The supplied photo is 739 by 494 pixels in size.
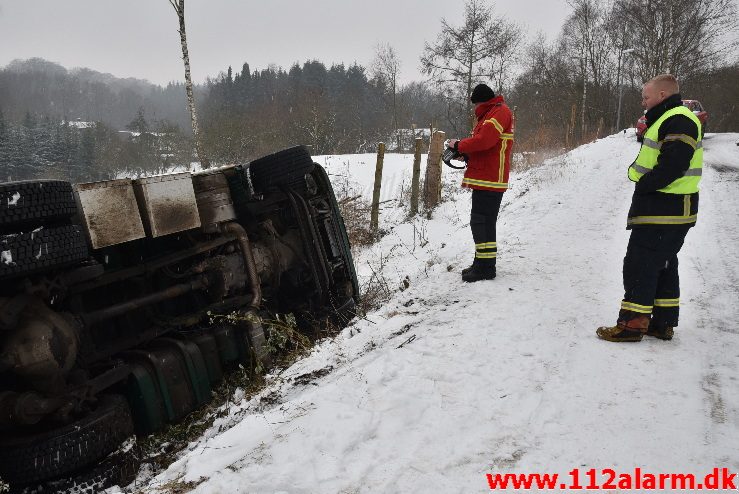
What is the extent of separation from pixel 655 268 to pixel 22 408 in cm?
365

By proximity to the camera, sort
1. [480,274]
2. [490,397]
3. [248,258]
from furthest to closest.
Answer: [480,274], [248,258], [490,397]

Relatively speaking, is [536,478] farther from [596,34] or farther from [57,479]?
[596,34]

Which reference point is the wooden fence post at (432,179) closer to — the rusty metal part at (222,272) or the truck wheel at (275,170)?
the truck wheel at (275,170)

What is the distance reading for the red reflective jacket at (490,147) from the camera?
421 cm

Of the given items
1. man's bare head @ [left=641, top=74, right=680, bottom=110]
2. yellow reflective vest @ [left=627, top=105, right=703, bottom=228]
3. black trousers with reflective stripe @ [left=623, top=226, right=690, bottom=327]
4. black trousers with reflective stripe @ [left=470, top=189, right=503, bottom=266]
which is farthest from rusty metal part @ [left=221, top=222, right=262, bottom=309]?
man's bare head @ [left=641, top=74, right=680, bottom=110]

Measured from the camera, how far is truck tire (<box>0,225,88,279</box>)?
2131 mm

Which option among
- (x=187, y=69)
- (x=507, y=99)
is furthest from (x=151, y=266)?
(x=507, y=99)

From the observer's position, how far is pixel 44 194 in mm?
2301

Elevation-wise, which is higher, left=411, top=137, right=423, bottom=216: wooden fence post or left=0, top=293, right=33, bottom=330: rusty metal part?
left=411, top=137, right=423, bottom=216: wooden fence post

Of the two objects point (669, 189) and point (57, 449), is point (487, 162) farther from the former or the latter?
point (57, 449)

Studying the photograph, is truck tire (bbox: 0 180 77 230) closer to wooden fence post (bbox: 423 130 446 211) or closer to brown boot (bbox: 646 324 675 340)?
brown boot (bbox: 646 324 675 340)

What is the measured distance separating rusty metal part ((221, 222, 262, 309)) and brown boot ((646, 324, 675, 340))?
2.84 meters

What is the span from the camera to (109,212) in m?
2.78

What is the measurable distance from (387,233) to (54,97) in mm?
128867
